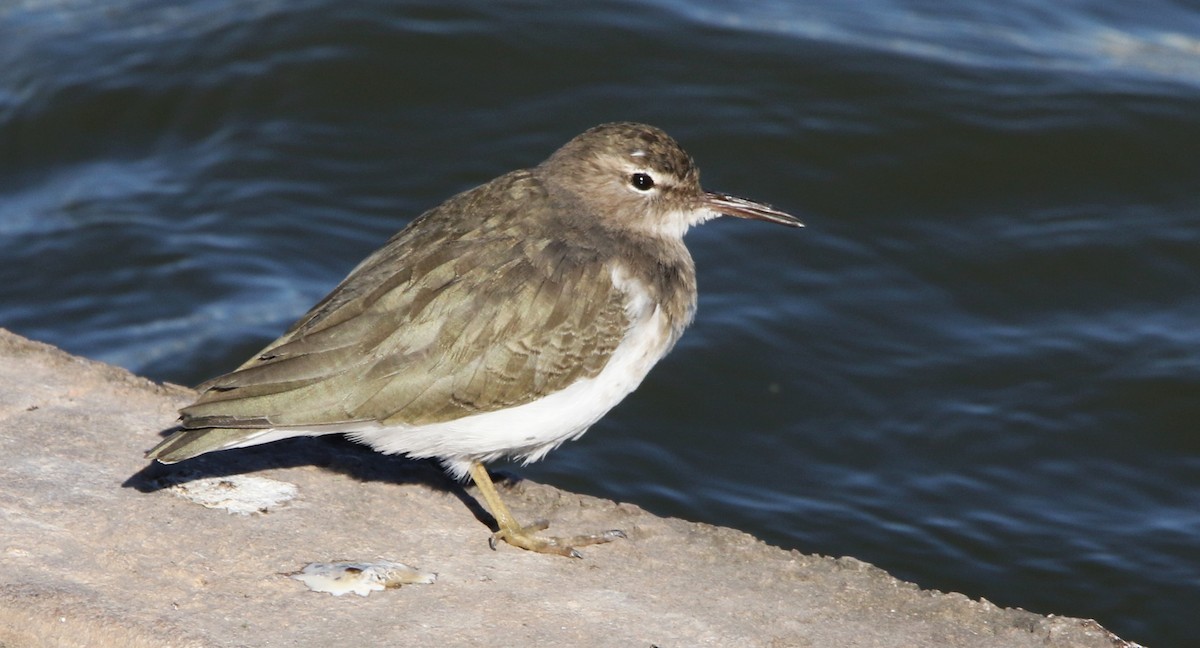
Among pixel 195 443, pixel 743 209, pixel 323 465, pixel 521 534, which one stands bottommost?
pixel 195 443

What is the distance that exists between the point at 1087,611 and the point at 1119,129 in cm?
543

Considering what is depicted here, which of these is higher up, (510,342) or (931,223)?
(931,223)

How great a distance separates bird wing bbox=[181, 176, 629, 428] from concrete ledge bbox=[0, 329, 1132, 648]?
474 millimetres

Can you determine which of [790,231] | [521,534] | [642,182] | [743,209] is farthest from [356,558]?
[790,231]

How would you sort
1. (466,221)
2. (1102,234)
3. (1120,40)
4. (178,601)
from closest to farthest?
(178,601)
(466,221)
(1102,234)
(1120,40)

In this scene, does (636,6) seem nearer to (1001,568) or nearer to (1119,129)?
(1119,129)

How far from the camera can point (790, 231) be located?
38.3 ft

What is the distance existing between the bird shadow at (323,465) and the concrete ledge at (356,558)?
0.04 feet

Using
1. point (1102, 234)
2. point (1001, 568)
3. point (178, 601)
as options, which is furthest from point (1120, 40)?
point (178, 601)

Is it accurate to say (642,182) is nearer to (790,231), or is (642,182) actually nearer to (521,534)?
(521,534)

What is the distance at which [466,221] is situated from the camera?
20.6 ft

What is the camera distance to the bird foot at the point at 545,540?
5777mm

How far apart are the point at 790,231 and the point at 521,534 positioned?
639 centimetres

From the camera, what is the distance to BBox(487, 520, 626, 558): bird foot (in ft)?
19.0
